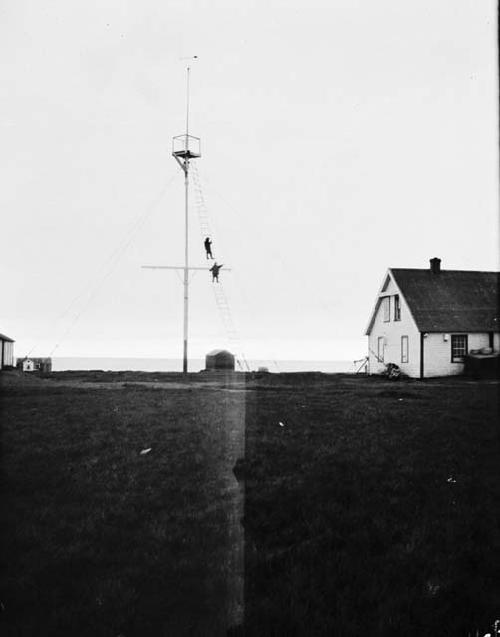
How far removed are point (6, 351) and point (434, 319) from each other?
37955 mm

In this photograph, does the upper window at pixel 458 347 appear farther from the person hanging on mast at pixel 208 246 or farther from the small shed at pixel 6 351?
the small shed at pixel 6 351

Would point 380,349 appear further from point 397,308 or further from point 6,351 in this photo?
point 6,351

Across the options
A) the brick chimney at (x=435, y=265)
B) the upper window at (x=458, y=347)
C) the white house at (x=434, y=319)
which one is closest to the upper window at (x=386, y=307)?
the white house at (x=434, y=319)

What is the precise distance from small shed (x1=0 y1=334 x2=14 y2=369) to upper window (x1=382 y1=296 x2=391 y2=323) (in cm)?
3253

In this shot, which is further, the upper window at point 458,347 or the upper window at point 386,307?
the upper window at point 386,307

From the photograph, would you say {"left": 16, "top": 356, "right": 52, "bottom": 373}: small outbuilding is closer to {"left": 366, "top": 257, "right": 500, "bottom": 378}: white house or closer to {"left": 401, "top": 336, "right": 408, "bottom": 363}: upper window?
{"left": 366, "top": 257, "right": 500, "bottom": 378}: white house

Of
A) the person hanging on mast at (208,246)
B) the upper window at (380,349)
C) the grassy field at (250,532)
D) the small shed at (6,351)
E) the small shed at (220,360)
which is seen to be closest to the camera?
the grassy field at (250,532)

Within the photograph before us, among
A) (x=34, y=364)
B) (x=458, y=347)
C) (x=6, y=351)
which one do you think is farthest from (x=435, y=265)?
(x=34, y=364)

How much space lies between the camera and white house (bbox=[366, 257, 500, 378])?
Answer: 107 ft

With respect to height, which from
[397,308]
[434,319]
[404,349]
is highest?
[397,308]

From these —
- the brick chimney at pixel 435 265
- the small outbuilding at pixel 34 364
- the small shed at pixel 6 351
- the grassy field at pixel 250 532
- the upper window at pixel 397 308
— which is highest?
the brick chimney at pixel 435 265

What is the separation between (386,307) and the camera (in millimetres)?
37188

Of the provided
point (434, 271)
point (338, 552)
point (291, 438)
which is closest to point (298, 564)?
point (338, 552)

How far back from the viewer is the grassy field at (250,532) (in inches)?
155
